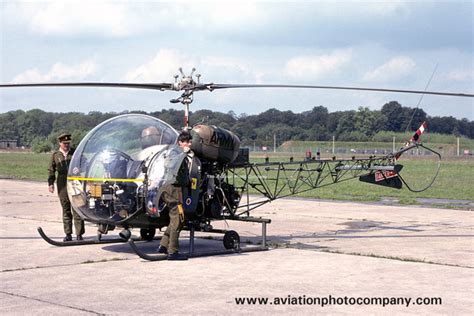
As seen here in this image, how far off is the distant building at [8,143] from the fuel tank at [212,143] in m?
102

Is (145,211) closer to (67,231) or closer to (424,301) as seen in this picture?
(67,231)

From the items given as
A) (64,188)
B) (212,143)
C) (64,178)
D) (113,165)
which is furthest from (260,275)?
(64,178)

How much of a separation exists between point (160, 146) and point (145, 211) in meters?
1.09

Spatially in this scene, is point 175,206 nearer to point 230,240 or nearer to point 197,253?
point 197,253

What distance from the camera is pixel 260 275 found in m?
8.80

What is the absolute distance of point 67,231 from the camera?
38.2ft

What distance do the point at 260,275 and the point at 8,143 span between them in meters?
107

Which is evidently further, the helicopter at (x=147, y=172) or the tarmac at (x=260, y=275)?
the helicopter at (x=147, y=172)

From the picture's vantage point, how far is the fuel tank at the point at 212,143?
10594mm

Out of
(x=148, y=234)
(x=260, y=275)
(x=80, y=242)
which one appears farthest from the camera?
(x=148, y=234)

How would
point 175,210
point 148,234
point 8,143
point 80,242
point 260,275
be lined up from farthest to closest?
1. point 8,143
2. point 148,234
3. point 80,242
4. point 175,210
5. point 260,275

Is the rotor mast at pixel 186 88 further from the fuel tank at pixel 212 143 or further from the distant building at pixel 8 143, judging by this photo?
the distant building at pixel 8 143

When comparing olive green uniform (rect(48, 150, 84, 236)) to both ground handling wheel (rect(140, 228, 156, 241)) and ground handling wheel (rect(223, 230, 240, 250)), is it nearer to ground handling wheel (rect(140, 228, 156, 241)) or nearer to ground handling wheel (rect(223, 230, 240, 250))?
ground handling wheel (rect(140, 228, 156, 241))

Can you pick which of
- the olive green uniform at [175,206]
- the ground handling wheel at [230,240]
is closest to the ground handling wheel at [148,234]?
the ground handling wheel at [230,240]
